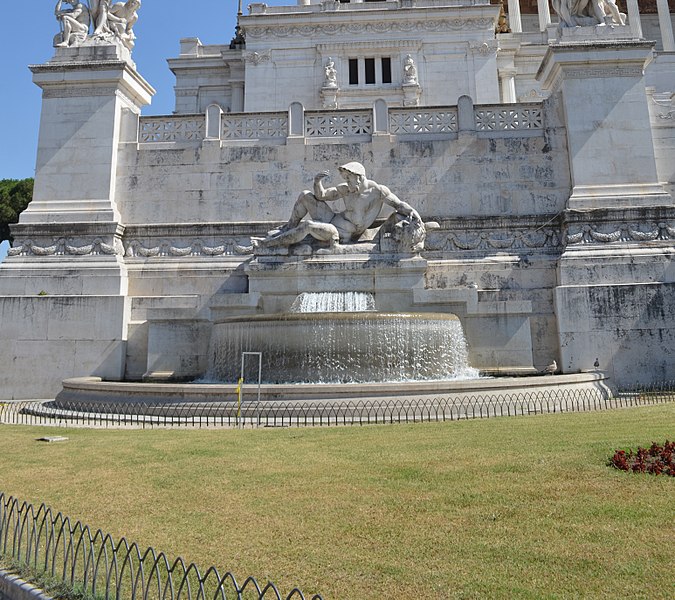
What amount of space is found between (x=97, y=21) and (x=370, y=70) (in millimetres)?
22478

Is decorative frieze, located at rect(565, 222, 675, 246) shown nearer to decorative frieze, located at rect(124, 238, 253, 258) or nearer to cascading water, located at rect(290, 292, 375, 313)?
cascading water, located at rect(290, 292, 375, 313)

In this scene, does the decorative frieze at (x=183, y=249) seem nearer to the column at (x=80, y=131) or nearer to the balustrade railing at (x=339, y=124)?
the column at (x=80, y=131)

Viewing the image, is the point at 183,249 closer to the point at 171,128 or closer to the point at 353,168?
the point at 171,128

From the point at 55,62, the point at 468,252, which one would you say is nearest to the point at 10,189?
the point at 55,62

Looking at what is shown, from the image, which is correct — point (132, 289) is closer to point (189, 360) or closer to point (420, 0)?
point (189, 360)

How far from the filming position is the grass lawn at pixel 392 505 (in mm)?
4199

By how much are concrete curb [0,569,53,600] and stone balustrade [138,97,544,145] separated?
1811 cm

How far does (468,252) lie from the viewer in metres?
19.4

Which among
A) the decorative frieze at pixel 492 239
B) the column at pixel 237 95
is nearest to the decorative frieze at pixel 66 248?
the decorative frieze at pixel 492 239

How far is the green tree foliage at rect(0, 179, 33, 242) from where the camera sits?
156ft

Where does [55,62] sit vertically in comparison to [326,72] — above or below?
below

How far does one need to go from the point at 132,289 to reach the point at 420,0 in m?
33.1

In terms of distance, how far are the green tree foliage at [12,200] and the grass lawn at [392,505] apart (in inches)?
1779

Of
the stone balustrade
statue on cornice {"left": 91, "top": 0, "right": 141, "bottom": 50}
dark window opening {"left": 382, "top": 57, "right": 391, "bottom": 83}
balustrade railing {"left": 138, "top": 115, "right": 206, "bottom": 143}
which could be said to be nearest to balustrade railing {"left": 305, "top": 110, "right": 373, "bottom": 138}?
the stone balustrade
